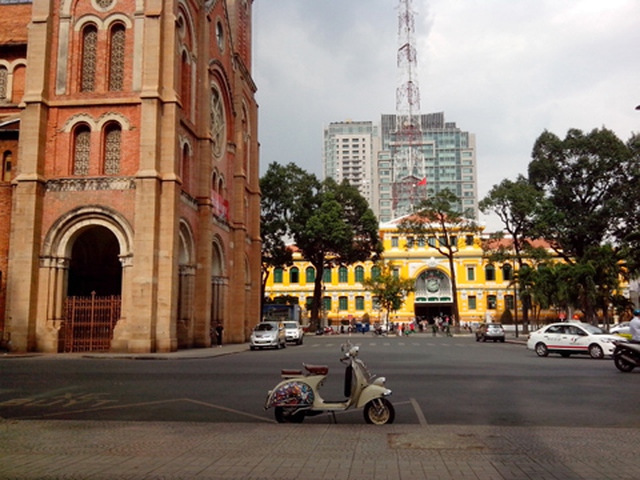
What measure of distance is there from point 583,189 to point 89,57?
3751cm

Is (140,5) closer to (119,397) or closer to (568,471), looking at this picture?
(119,397)

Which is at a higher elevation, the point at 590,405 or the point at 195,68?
the point at 195,68

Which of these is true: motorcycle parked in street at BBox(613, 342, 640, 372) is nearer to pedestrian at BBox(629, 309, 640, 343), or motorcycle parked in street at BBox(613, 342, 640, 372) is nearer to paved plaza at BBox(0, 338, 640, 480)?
pedestrian at BBox(629, 309, 640, 343)

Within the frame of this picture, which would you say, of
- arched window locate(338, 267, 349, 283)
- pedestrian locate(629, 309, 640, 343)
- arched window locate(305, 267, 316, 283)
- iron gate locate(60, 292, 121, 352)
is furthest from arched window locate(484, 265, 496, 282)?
pedestrian locate(629, 309, 640, 343)

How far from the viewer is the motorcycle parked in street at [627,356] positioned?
18.0 m

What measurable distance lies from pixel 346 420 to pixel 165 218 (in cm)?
2014

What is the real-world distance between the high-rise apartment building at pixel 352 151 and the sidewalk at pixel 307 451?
177921mm

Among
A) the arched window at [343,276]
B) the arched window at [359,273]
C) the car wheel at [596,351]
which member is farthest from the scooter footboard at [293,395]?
the arched window at [359,273]

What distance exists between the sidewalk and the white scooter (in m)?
0.29

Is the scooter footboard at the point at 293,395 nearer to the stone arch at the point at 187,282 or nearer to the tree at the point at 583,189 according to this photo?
the stone arch at the point at 187,282

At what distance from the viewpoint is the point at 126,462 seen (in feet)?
22.0

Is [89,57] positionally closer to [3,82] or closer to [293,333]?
[3,82]

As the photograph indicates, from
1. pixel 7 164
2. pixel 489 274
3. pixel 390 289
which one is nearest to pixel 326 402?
pixel 7 164

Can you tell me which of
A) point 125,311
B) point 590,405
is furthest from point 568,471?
point 125,311
